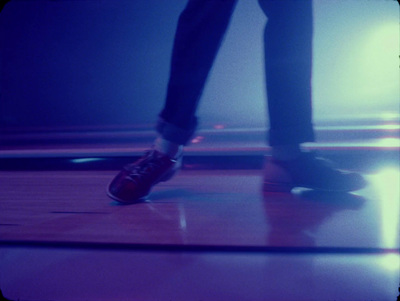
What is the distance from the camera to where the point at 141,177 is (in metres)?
→ 0.79

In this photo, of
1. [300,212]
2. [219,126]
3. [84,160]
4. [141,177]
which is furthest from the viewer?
[219,126]

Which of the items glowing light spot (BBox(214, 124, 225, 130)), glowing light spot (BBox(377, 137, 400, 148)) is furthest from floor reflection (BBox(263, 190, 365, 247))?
glowing light spot (BBox(214, 124, 225, 130))

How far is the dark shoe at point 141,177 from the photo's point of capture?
0.78 meters

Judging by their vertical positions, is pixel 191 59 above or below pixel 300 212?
above

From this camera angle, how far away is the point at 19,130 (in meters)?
2.66

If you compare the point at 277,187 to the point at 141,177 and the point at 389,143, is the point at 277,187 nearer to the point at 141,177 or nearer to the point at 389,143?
the point at 141,177

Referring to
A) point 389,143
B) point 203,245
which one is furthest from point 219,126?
point 203,245

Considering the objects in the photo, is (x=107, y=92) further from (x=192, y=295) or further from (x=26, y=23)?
(x=192, y=295)

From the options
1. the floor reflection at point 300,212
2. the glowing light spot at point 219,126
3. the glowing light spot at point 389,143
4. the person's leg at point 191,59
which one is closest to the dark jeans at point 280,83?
the person's leg at point 191,59

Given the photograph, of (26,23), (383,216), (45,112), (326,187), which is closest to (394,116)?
(326,187)

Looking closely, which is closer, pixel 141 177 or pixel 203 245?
pixel 203 245

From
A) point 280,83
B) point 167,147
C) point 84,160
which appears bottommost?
point 84,160

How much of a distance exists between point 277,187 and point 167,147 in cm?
28

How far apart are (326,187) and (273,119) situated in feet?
0.64
